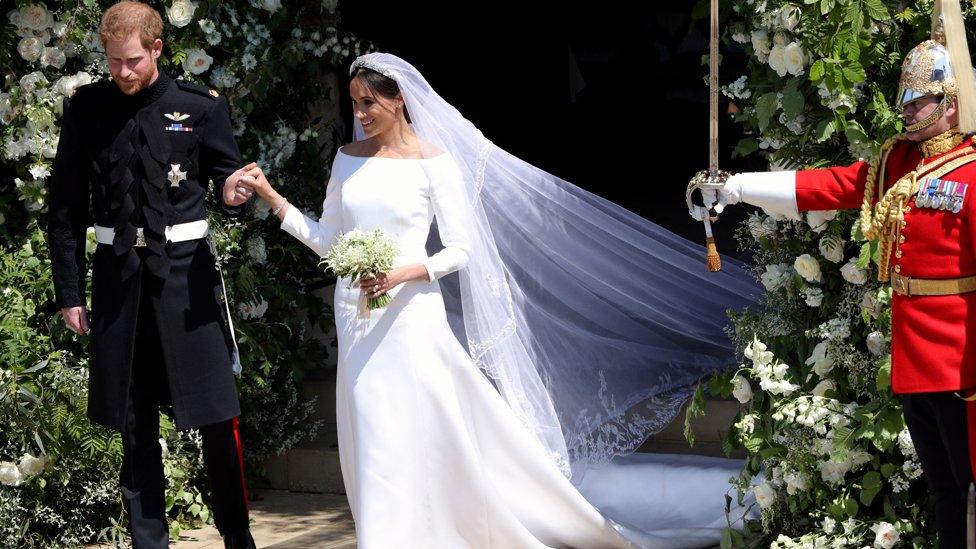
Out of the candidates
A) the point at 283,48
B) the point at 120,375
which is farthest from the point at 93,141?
the point at 283,48

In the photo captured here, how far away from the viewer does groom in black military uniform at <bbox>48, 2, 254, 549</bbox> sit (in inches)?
181

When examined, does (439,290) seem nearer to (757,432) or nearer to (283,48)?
(757,432)

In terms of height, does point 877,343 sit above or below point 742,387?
above

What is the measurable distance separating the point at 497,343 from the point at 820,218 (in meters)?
1.21

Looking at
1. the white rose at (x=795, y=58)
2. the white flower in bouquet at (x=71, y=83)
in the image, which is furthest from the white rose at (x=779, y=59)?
the white flower in bouquet at (x=71, y=83)

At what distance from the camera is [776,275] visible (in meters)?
4.42

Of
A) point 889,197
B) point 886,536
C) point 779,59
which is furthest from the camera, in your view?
point 779,59

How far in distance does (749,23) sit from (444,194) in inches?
44.7

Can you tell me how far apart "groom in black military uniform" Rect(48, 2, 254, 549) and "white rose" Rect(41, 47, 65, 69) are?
0.96 m

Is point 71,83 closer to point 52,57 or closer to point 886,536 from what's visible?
point 52,57

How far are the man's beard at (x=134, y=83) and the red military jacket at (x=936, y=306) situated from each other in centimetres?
248

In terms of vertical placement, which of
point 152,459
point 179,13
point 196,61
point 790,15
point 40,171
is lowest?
point 152,459

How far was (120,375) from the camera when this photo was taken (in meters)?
4.63

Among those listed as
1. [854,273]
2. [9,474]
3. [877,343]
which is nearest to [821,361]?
[877,343]
